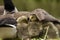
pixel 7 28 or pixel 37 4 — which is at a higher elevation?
pixel 37 4

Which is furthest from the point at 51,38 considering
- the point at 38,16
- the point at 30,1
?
the point at 30,1

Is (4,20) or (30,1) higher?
(30,1)

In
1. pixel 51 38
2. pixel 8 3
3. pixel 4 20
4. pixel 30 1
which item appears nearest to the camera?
pixel 51 38

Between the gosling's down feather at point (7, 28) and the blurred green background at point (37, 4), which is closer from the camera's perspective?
the gosling's down feather at point (7, 28)

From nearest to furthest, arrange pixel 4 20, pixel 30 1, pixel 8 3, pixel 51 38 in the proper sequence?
pixel 51 38
pixel 4 20
pixel 8 3
pixel 30 1

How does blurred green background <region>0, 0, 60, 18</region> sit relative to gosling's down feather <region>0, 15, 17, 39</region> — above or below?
above

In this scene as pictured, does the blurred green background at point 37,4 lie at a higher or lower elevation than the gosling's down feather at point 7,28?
higher

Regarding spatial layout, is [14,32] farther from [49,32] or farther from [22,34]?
[49,32]

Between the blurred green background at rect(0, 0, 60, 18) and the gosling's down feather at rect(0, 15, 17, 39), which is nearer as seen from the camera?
the gosling's down feather at rect(0, 15, 17, 39)

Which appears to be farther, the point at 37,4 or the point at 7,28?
the point at 37,4

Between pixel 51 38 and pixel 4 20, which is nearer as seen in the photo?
pixel 51 38

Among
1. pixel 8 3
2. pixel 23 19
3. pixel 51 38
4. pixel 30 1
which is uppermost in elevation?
pixel 30 1
